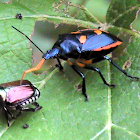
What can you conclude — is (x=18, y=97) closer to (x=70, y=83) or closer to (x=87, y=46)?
(x=70, y=83)

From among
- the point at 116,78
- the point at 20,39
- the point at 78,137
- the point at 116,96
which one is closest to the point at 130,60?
the point at 116,78

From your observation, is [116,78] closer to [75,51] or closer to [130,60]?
[130,60]

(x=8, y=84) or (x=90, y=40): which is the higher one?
(x=90, y=40)

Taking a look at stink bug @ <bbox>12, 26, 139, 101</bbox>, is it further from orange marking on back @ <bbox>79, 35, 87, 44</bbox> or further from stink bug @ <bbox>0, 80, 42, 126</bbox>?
stink bug @ <bbox>0, 80, 42, 126</bbox>

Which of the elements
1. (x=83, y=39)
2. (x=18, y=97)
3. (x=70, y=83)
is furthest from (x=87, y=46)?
(x=18, y=97)

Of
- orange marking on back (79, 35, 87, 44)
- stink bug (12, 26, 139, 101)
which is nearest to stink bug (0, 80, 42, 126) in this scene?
stink bug (12, 26, 139, 101)
